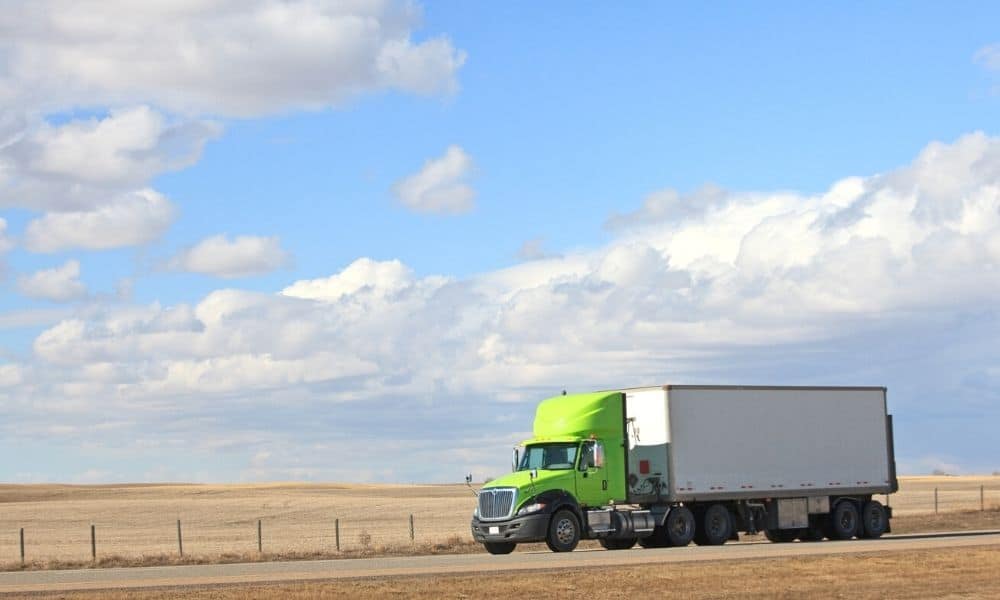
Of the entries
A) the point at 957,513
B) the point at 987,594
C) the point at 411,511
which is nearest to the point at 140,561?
the point at 987,594

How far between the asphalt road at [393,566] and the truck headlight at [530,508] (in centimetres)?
101

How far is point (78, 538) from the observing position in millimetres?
57875

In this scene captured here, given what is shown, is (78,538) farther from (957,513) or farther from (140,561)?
(957,513)

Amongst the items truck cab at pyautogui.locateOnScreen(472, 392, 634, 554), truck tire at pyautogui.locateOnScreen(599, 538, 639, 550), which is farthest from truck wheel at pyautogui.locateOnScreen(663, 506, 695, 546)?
truck cab at pyautogui.locateOnScreen(472, 392, 634, 554)

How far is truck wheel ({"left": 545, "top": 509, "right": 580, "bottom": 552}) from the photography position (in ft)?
116

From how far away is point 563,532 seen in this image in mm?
35469

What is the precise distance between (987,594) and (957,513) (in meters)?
30.5

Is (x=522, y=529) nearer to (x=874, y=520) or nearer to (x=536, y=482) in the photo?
(x=536, y=482)

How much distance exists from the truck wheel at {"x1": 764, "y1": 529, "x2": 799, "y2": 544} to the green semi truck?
0.17 feet

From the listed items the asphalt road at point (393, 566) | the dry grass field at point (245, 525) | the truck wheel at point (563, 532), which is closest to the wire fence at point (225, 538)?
the dry grass field at point (245, 525)

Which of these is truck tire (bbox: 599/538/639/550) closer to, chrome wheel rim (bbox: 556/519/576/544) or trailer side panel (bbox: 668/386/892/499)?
trailer side panel (bbox: 668/386/892/499)

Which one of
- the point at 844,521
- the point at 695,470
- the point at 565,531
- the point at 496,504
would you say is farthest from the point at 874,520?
the point at 496,504

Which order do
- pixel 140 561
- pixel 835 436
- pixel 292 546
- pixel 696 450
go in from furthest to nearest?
pixel 292 546
pixel 835 436
pixel 696 450
pixel 140 561

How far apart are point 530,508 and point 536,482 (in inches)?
28.6
